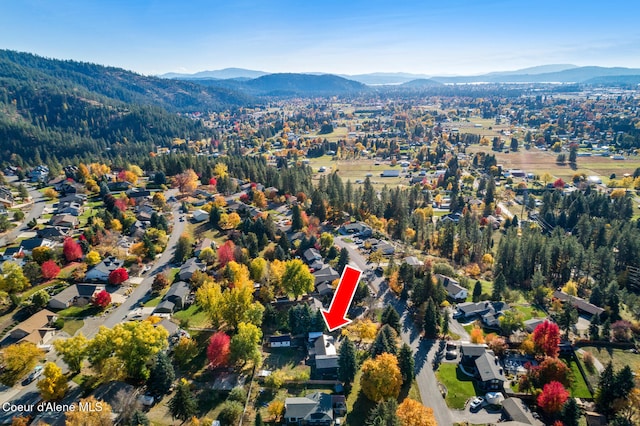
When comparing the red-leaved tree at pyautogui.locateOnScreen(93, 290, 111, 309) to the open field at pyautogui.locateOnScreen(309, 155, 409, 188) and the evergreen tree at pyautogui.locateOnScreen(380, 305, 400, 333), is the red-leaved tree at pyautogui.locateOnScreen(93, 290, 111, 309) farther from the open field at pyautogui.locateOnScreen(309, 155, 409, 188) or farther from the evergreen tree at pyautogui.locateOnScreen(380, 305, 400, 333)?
the open field at pyautogui.locateOnScreen(309, 155, 409, 188)

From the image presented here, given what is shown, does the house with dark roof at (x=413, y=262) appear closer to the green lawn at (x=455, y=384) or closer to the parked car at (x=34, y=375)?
the green lawn at (x=455, y=384)

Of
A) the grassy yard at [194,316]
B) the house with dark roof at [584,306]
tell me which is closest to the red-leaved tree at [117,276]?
the grassy yard at [194,316]

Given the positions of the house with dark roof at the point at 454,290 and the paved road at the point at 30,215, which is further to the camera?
the paved road at the point at 30,215

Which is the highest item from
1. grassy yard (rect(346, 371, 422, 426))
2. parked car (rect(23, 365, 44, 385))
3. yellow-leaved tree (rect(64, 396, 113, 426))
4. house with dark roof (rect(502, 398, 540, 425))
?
yellow-leaved tree (rect(64, 396, 113, 426))

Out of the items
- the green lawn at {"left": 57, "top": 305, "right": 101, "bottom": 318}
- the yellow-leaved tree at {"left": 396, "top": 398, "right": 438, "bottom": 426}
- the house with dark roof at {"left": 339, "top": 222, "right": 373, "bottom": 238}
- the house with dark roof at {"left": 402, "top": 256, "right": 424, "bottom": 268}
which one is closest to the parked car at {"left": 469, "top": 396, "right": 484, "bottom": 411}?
the yellow-leaved tree at {"left": 396, "top": 398, "right": 438, "bottom": 426}

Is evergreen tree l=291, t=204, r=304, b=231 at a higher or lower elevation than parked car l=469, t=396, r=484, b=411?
higher

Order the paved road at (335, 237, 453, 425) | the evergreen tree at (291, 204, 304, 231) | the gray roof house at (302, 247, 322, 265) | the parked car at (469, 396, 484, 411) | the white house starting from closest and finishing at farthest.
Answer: the parked car at (469, 396, 484, 411)
the paved road at (335, 237, 453, 425)
the gray roof house at (302, 247, 322, 265)
the evergreen tree at (291, 204, 304, 231)
the white house
